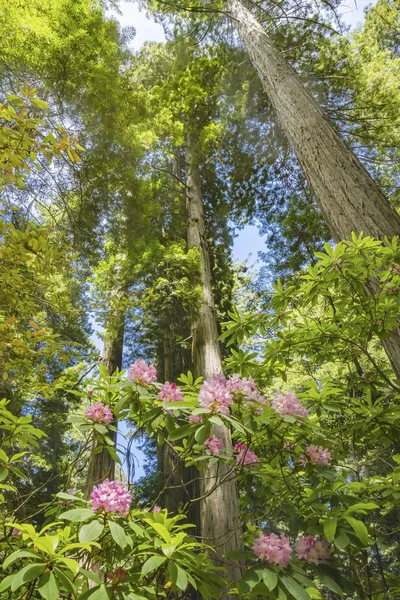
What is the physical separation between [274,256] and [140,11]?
18.5 feet

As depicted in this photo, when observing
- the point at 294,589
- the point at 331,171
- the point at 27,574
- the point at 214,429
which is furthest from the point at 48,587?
the point at 214,429

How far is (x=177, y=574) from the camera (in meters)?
1.02

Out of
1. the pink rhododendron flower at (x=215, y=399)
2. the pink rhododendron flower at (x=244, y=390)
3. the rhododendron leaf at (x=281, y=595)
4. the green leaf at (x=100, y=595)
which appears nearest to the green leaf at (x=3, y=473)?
the green leaf at (x=100, y=595)

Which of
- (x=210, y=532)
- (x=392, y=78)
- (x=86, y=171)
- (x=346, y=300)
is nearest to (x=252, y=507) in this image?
(x=346, y=300)

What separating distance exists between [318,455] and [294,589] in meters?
0.62

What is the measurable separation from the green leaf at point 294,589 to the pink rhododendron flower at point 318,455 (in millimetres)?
547

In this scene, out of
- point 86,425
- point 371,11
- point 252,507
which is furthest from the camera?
point 371,11

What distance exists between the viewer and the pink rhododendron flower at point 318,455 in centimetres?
158

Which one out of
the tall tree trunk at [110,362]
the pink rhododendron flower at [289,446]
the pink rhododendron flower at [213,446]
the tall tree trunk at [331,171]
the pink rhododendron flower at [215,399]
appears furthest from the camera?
the tall tree trunk at [110,362]

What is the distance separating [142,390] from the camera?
1440 millimetres

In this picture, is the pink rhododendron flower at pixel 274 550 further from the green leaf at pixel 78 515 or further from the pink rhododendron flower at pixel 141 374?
the pink rhododendron flower at pixel 141 374

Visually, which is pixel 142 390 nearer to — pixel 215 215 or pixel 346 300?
pixel 346 300

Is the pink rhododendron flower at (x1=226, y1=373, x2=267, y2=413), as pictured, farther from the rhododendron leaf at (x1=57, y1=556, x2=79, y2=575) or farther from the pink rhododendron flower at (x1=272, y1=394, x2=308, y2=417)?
the rhododendron leaf at (x1=57, y1=556, x2=79, y2=575)

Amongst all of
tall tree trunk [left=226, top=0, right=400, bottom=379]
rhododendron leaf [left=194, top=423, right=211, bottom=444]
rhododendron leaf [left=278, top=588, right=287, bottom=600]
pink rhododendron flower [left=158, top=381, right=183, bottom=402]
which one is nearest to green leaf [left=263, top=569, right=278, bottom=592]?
rhododendron leaf [left=278, top=588, right=287, bottom=600]
